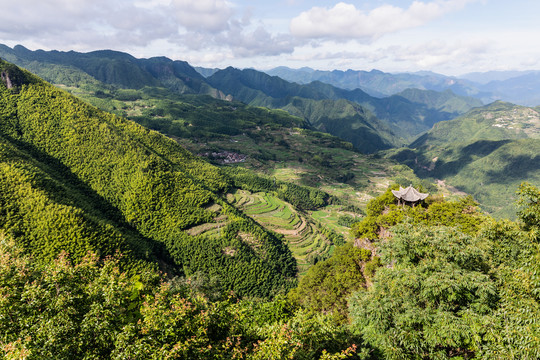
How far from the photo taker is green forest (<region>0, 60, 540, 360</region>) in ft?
48.4

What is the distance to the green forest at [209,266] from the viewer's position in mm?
14750

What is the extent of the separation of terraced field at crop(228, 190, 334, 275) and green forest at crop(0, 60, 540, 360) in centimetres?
84

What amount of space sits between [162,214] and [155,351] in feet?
262

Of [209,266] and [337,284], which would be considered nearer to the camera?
[337,284]

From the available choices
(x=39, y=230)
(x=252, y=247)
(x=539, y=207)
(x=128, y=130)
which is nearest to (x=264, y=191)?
(x=252, y=247)

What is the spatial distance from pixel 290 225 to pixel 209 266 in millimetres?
45888

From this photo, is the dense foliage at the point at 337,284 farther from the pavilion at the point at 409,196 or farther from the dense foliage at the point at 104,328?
the dense foliage at the point at 104,328

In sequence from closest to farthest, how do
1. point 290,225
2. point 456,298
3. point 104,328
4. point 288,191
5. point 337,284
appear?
point 104,328, point 456,298, point 337,284, point 290,225, point 288,191

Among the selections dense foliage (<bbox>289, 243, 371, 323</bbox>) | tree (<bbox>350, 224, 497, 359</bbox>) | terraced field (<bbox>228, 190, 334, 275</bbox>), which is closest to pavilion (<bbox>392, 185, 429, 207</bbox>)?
dense foliage (<bbox>289, 243, 371, 323</bbox>)

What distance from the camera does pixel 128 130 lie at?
11669cm

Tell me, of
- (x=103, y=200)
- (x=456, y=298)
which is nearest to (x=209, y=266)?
(x=103, y=200)

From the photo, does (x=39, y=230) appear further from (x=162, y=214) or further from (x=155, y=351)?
(x=155, y=351)

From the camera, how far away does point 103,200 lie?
87.7 m

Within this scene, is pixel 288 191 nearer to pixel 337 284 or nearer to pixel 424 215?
pixel 337 284
